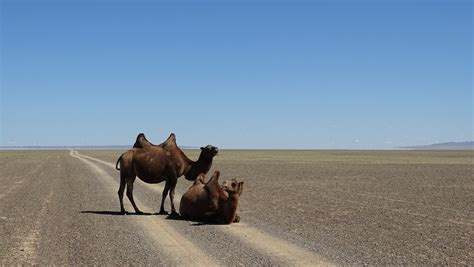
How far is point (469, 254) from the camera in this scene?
10.9 m

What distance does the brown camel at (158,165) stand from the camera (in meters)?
16.5

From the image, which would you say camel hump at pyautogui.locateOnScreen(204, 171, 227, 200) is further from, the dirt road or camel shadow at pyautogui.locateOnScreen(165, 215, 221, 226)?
the dirt road

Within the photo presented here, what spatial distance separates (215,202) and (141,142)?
347cm

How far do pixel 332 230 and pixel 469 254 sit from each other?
357 centimetres

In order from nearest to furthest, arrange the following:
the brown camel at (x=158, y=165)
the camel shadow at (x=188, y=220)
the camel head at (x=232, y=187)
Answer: the camel head at (x=232, y=187) < the camel shadow at (x=188, y=220) < the brown camel at (x=158, y=165)

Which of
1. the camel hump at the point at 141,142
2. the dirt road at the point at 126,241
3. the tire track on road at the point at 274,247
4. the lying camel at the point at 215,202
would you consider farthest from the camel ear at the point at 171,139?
→ the tire track on road at the point at 274,247

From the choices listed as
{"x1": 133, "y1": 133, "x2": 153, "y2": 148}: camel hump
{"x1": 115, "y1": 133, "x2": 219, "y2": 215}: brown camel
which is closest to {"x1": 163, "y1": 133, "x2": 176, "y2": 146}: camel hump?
{"x1": 115, "y1": 133, "x2": 219, "y2": 215}: brown camel

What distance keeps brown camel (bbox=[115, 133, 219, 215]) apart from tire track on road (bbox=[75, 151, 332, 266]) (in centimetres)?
298

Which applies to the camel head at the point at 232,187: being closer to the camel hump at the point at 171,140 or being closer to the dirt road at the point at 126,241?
the dirt road at the point at 126,241

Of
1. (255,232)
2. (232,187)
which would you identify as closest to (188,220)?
(232,187)

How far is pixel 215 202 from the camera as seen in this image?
48.5 feet

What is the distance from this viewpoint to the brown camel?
16.5 metres

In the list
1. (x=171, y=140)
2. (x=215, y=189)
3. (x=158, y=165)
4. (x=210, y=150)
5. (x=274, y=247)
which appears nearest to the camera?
(x=274, y=247)

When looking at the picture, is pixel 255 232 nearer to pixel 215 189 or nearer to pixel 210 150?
pixel 215 189
